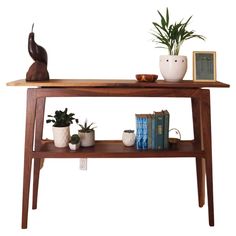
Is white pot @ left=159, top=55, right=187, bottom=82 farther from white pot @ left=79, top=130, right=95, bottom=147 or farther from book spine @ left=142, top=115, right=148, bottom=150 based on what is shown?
white pot @ left=79, top=130, right=95, bottom=147

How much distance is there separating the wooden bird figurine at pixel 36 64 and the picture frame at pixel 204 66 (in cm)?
125

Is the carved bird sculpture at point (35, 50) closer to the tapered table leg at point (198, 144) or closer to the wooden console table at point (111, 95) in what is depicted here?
the wooden console table at point (111, 95)

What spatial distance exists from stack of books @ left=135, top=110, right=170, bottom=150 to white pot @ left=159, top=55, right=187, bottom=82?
318 mm

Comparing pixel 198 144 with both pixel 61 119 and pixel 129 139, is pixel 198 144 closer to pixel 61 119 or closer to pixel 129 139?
pixel 129 139

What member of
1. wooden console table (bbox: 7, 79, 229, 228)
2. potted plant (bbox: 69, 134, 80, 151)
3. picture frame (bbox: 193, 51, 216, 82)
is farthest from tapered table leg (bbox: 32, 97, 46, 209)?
picture frame (bbox: 193, 51, 216, 82)

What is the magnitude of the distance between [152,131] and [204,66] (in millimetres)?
703

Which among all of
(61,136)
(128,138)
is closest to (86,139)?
(61,136)

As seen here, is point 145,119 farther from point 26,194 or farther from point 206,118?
point 26,194

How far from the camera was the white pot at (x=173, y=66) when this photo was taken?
265cm

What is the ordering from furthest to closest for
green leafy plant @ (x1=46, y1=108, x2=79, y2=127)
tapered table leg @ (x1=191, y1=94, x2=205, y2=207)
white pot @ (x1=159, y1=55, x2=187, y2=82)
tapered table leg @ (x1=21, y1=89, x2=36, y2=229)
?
tapered table leg @ (x1=191, y1=94, x2=205, y2=207)
green leafy plant @ (x1=46, y1=108, x2=79, y2=127)
white pot @ (x1=159, y1=55, x2=187, y2=82)
tapered table leg @ (x1=21, y1=89, x2=36, y2=229)

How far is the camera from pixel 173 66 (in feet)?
8.70

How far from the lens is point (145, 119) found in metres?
2.69

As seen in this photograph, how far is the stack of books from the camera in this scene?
2.67m

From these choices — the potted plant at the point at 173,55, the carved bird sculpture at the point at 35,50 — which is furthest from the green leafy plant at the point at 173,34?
the carved bird sculpture at the point at 35,50
